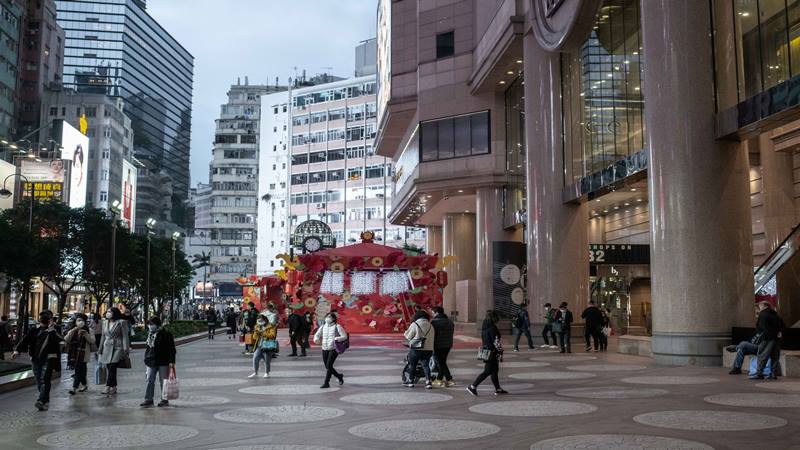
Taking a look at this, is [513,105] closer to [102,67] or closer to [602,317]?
[602,317]

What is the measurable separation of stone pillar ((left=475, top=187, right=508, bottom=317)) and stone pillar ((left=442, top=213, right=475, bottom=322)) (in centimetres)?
869

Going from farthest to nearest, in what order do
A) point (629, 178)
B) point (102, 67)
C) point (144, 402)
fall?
point (102, 67) → point (629, 178) → point (144, 402)

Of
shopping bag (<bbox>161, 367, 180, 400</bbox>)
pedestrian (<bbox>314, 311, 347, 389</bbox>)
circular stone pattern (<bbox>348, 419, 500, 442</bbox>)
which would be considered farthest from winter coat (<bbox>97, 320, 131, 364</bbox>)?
circular stone pattern (<bbox>348, 419, 500, 442</bbox>)

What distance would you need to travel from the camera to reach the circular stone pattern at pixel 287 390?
13432 millimetres

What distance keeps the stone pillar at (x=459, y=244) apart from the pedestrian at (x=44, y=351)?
3581 cm

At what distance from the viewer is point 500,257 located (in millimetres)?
30750

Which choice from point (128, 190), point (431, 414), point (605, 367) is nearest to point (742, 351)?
point (605, 367)

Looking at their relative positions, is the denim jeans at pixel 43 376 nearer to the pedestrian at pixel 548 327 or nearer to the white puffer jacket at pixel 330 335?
the white puffer jacket at pixel 330 335

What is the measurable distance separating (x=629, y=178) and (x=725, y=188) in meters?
4.63

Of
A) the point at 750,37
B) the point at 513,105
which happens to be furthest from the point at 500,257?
the point at 750,37

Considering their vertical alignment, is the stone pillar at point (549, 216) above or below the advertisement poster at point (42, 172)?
below

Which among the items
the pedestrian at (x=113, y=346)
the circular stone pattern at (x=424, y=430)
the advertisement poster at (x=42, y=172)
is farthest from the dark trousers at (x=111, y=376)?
the advertisement poster at (x=42, y=172)

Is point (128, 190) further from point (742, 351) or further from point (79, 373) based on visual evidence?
point (742, 351)

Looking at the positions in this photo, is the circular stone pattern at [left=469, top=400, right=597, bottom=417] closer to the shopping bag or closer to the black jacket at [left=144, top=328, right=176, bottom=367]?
the shopping bag
